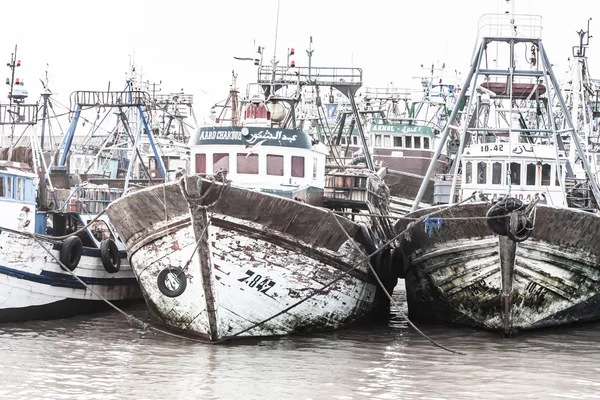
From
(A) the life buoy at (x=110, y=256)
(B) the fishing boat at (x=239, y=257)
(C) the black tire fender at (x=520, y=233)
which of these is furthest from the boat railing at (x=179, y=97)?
(C) the black tire fender at (x=520, y=233)

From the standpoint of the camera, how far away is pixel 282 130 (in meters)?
20.5

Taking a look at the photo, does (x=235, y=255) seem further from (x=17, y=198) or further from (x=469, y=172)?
(x=469, y=172)

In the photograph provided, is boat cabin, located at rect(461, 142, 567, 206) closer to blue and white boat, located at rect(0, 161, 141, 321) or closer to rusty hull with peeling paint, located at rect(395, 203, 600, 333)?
rusty hull with peeling paint, located at rect(395, 203, 600, 333)

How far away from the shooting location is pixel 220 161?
806 inches

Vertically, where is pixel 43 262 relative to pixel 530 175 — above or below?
below

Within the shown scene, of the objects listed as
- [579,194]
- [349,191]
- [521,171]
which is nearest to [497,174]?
[521,171]

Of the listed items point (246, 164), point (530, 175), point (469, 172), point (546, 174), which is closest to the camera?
point (246, 164)

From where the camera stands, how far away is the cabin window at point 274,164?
66.9 feet

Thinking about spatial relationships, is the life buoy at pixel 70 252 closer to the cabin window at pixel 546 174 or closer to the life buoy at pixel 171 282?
the life buoy at pixel 171 282

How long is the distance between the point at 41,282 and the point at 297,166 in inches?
227

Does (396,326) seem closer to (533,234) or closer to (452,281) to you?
(452,281)

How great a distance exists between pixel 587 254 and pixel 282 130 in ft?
21.5

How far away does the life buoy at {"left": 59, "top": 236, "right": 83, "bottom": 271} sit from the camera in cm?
2075

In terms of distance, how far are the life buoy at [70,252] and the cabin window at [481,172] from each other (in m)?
8.89
